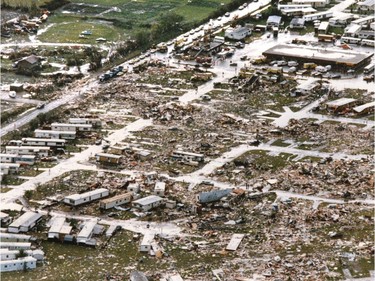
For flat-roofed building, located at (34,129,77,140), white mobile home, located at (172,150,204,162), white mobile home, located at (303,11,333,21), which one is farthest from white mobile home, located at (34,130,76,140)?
white mobile home, located at (303,11,333,21)

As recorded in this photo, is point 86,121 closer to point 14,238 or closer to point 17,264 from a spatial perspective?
point 14,238

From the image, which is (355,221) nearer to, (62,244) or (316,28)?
(62,244)

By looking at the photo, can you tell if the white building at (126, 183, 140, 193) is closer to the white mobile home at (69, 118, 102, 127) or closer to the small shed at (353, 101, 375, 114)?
the white mobile home at (69, 118, 102, 127)

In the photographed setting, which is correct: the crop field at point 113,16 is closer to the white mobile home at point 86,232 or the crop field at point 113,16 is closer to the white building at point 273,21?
the white building at point 273,21

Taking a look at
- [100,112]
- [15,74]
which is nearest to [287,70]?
[100,112]

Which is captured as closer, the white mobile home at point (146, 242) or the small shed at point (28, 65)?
the white mobile home at point (146, 242)

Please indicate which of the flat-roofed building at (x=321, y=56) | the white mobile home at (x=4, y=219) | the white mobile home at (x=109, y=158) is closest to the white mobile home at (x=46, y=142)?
the white mobile home at (x=109, y=158)
